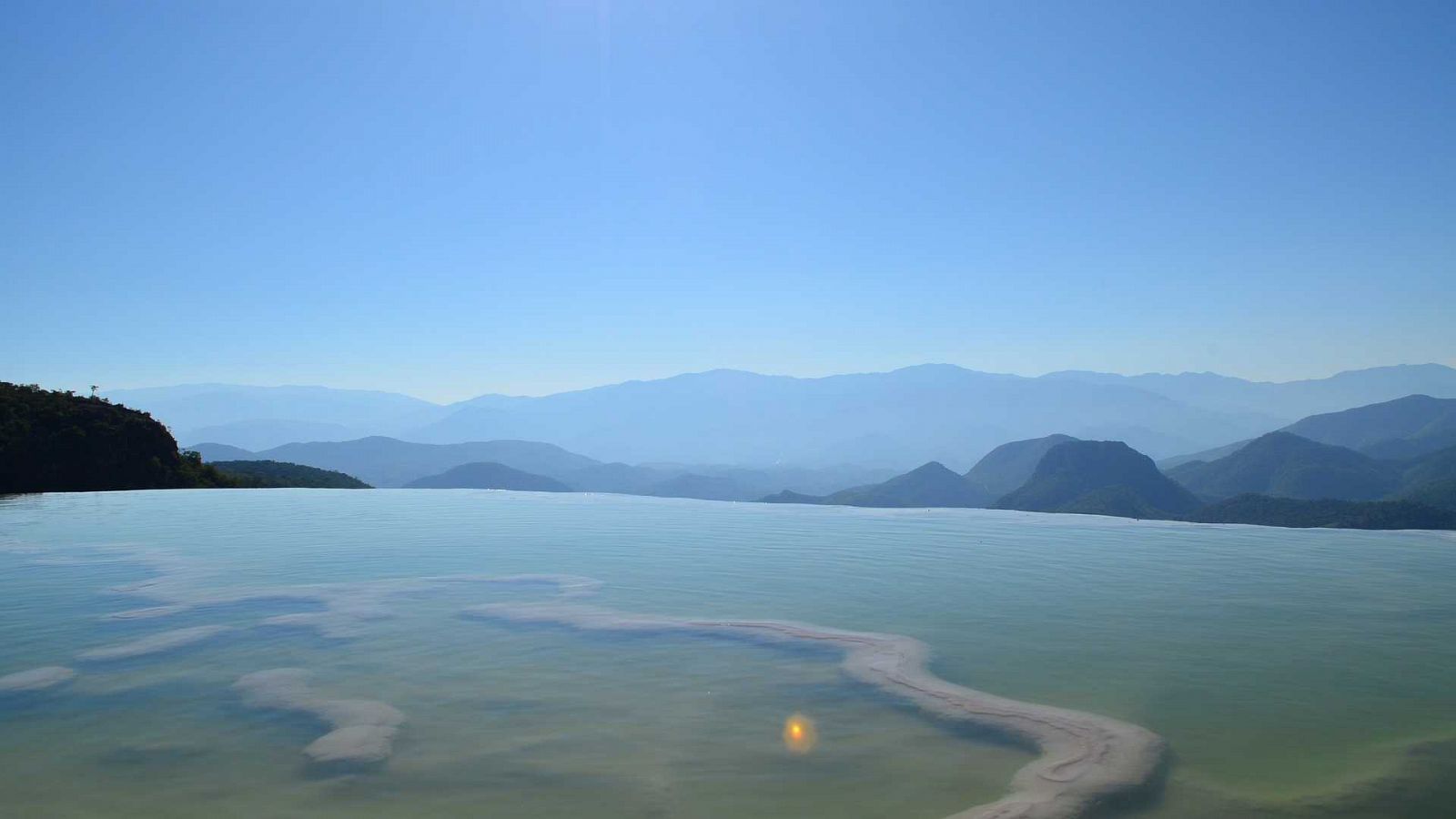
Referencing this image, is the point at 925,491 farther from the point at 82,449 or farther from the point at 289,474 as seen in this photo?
the point at 82,449

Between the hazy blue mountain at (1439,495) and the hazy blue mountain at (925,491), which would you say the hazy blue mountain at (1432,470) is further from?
the hazy blue mountain at (925,491)

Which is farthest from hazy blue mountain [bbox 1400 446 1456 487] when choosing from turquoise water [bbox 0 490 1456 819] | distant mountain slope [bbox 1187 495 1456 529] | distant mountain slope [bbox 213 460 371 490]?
distant mountain slope [bbox 213 460 371 490]

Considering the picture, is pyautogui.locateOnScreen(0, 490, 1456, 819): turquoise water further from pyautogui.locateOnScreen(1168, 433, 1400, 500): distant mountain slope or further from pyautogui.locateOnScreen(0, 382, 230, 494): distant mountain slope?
pyautogui.locateOnScreen(1168, 433, 1400, 500): distant mountain slope

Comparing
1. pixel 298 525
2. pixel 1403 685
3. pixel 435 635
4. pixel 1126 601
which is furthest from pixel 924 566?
pixel 298 525

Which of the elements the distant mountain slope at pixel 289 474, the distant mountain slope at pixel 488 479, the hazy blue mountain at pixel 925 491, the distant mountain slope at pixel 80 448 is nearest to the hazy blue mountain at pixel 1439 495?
the hazy blue mountain at pixel 925 491

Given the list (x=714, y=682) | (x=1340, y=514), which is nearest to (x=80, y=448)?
(x=714, y=682)
